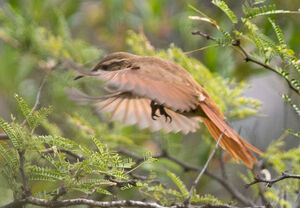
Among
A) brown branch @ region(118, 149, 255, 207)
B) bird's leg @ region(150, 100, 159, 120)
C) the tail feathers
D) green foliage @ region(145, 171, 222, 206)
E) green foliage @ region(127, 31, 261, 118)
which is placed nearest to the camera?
green foliage @ region(145, 171, 222, 206)

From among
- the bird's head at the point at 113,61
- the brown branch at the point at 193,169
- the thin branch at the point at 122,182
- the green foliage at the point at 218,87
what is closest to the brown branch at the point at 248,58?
the thin branch at the point at 122,182

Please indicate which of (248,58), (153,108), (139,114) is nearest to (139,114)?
(139,114)

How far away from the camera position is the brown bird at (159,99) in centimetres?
286

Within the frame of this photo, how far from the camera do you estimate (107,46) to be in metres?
6.41

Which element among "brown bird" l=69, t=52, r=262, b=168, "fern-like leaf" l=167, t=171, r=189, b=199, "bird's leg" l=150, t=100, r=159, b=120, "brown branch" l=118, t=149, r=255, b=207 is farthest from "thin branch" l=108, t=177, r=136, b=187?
"brown branch" l=118, t=149, r=255, b=207

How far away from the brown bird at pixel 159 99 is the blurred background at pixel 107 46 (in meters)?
0.54

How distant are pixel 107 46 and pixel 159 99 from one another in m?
3.71

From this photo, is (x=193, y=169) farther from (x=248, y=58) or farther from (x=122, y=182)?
(x=122, y=182)

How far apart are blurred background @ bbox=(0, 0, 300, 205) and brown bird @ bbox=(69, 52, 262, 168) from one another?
0.54 metres

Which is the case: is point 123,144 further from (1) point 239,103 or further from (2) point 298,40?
(2) point 298,40

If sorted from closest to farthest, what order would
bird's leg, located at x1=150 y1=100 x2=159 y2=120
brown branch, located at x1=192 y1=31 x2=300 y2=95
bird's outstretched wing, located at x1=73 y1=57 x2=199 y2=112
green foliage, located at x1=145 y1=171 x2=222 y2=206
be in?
1. brown branch, located at x1=192 y1=31 x2=300 y2=95
2. green foliage, located at x1=145 y1=171 x2=222 y2=206
3. bird's outstretched wing, located at x1=73 y1=57 x2=199 y2=112
4. bird's leg, located at x1=150 y1=100 x2=159 y2=120

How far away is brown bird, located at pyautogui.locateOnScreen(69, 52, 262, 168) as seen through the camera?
9.38ft

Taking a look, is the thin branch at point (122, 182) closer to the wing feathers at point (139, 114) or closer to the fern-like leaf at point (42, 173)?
the fern-like leaf at point (42, 173)

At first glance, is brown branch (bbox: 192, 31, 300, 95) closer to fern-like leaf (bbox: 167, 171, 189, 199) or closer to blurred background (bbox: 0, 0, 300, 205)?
fern-like leaf (bbox: 167, 171, 189, 199)
